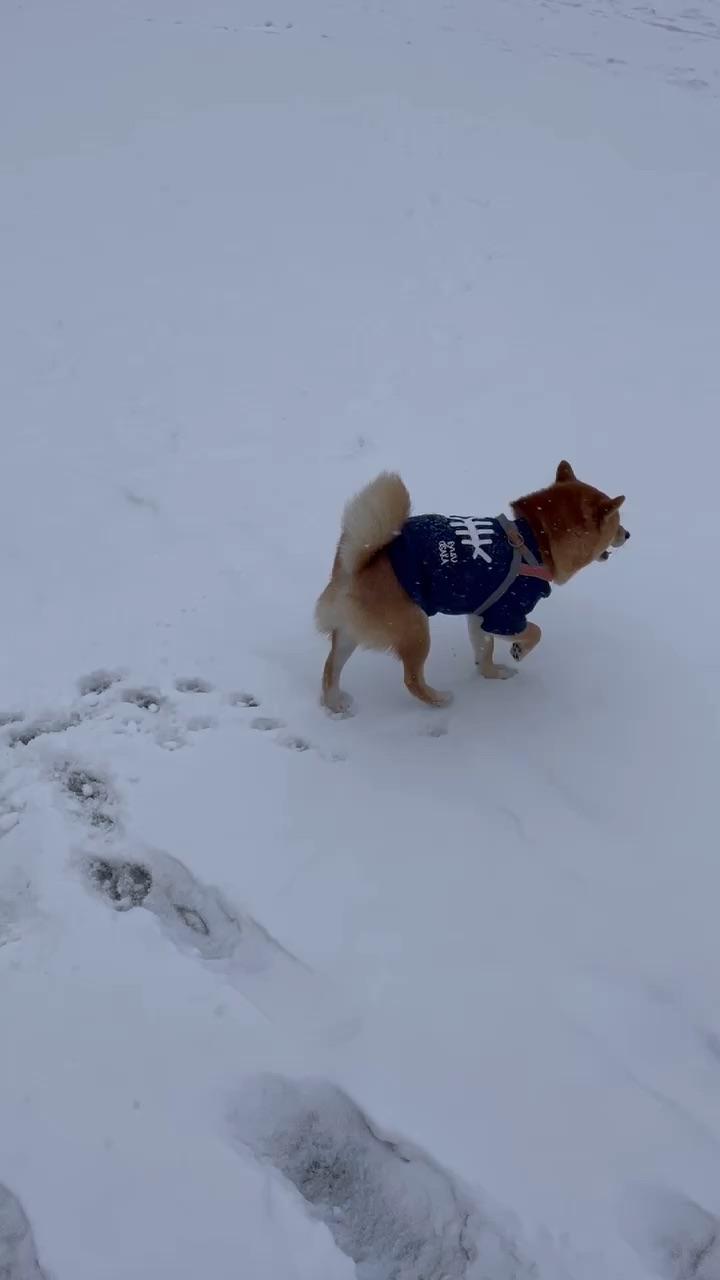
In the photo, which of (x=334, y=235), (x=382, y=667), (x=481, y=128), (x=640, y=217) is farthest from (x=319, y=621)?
(x=481, y=128)

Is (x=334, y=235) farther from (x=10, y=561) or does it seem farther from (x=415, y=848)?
(x=415, y=848)

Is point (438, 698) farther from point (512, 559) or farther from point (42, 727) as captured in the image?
point (42, 727)

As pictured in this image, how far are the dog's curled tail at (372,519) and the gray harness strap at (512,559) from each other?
1.32 feet

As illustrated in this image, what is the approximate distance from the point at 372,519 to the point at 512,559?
1.80ft

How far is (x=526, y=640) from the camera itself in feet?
10.8

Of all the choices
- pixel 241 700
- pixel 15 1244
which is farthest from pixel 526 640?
pixel 15 1244

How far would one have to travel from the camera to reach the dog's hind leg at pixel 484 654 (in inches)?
133

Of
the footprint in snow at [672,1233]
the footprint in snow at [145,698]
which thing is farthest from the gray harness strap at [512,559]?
the footprint in snow at [672,1233]

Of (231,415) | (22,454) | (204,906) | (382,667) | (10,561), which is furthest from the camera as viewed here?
(231,415)

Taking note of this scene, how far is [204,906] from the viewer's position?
2.50 metres

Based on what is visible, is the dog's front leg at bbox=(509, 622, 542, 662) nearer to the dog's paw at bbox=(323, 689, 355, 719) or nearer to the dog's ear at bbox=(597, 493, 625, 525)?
the dog's ear at bbox=(597, 493, 625, 525)

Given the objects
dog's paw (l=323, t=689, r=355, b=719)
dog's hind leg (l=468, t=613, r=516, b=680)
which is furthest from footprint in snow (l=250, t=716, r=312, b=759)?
dog's hind leg (l=468, t=613, r=516, b=680)

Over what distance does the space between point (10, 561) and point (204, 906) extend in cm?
229

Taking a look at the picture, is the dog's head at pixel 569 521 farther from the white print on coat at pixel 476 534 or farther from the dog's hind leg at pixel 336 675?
the dog's hind leg at pixel 336 675
